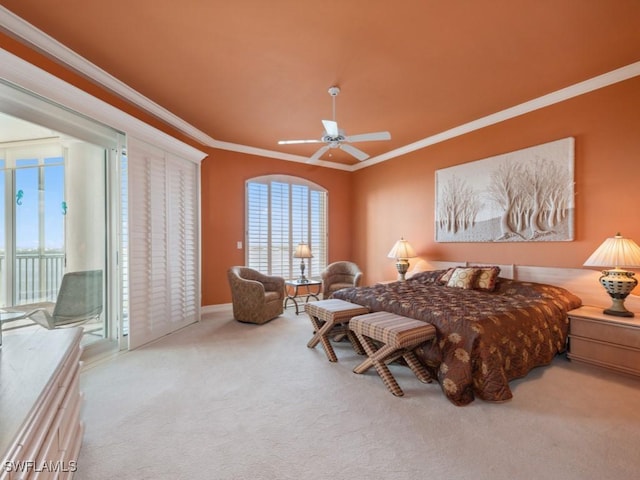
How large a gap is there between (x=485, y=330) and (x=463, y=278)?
1.57m

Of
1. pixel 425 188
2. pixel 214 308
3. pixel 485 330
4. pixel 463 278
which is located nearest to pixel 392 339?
pixel 485 330

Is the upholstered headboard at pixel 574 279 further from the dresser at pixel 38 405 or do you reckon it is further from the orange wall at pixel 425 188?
the dresser at pixel 38 405

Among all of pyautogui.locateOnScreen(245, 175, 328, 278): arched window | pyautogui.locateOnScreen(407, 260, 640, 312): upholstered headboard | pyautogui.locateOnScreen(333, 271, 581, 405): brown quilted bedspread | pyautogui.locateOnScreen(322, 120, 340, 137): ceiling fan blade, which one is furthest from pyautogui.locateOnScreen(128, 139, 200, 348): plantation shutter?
pyautogui.locateOnScreen(407, 260, 640, 312): upholstered headboard

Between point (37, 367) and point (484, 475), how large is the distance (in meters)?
2.13

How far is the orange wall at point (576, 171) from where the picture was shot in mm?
3105

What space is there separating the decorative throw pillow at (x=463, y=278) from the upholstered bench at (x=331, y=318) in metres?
1.36

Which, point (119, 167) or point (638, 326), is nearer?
point (638, 326)

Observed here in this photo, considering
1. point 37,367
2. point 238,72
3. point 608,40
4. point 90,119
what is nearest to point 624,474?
point 37,367

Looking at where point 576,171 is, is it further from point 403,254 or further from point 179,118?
point 179,118

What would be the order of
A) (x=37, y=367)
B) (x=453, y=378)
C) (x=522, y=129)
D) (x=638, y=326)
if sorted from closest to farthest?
1. (x=37, y=367)
2. (x=453, y=378)
3. (x=638, y=326)
4. (x=522, y=129)

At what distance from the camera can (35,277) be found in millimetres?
3062

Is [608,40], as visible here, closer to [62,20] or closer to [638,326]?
[638,326]

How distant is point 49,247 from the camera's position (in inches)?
124

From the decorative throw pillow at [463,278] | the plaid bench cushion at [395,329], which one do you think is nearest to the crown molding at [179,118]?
the decorative throw pillow at [463,278]
